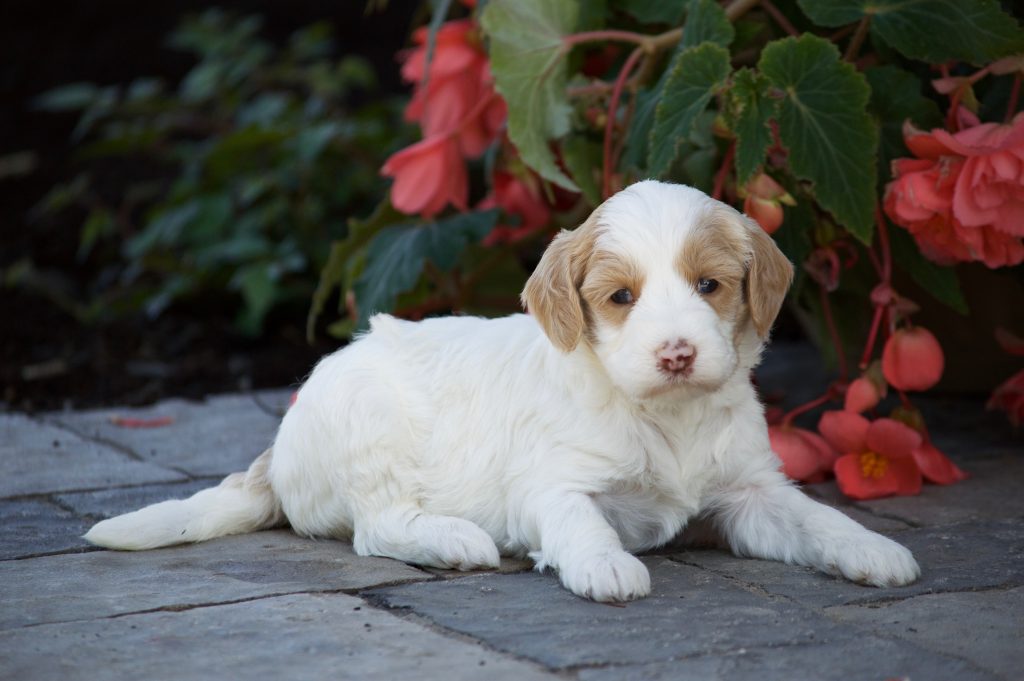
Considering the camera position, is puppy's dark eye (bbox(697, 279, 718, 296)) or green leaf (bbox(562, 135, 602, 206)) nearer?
puppy's dark eye (bbox(697, 279, 718, 296))

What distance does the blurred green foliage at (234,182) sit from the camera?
6328mm

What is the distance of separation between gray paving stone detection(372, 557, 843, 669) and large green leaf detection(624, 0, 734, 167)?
4.28 ft

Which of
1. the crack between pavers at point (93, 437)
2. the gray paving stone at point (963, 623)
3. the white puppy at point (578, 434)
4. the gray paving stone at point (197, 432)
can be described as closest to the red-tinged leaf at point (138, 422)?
the gray paving stone at point (197, 432)

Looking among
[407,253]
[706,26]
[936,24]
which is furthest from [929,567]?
[407,253]

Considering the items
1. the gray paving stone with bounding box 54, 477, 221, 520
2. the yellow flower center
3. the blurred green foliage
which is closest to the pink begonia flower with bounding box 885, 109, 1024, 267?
the yellow flower center

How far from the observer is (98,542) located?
318 centimetres

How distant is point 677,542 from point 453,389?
67 centimetres

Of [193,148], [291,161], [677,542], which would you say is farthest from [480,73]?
[193,148]

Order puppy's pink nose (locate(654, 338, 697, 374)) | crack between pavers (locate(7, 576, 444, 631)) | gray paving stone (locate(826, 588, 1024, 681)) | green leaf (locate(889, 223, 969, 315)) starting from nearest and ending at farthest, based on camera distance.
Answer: gray paving stone (locate(826, 588, 1024, 681)) → crack between pavers (locate(7, 576, 444, 631)) → puppy's pink nose (locate(654, 338, 697, 374)) → green leaf (locate(889, 223, 969, 315))

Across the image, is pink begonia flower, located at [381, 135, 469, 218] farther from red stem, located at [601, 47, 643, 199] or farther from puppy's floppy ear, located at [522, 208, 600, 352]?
puppy's floppy ear, located at [522, 208, 600, 352]

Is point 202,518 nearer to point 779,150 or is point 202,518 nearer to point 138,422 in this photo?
point 138,422

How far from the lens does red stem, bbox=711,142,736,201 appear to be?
11.6 feet

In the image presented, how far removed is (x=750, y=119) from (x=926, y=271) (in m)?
0.73

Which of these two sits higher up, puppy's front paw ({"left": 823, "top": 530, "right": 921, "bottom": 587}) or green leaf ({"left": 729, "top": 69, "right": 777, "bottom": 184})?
green leaf ({"left": 729, "top": 69, "right": 777, "bottom": 184})
